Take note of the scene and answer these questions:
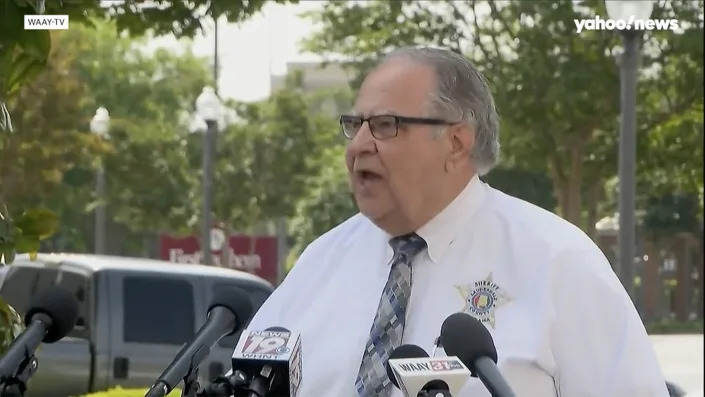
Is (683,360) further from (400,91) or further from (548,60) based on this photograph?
(400,91)

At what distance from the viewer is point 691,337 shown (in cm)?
3644

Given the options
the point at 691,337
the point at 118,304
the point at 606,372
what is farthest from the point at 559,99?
the point at 691,337

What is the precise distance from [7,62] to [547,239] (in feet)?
6.37

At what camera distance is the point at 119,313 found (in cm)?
1119

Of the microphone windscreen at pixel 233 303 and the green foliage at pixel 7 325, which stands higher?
the microphone windscreen at pixel 233 303

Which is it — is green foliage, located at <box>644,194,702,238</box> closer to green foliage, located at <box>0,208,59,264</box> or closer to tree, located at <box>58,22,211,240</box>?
tree, located at <box>58,22,211,240</box>

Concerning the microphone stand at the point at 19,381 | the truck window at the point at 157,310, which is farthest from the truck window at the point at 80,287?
the microphone stand at the point at 19,381

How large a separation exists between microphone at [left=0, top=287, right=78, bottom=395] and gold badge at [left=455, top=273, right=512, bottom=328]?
2.65 feet

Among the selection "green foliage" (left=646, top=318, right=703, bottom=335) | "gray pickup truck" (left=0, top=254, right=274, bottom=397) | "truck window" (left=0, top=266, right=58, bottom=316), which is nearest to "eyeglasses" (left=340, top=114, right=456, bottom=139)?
"gray pickup truck" (left=0, top=254, right=274, bottom=397)

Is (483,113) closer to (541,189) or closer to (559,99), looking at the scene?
(559,99)

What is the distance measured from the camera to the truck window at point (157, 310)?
11281 millimetres

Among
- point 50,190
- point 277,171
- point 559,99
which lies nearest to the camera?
point 559,99

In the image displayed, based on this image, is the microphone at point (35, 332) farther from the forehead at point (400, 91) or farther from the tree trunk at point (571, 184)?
the tree trunk at point (571, 184)

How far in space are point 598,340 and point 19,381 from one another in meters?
1.12
